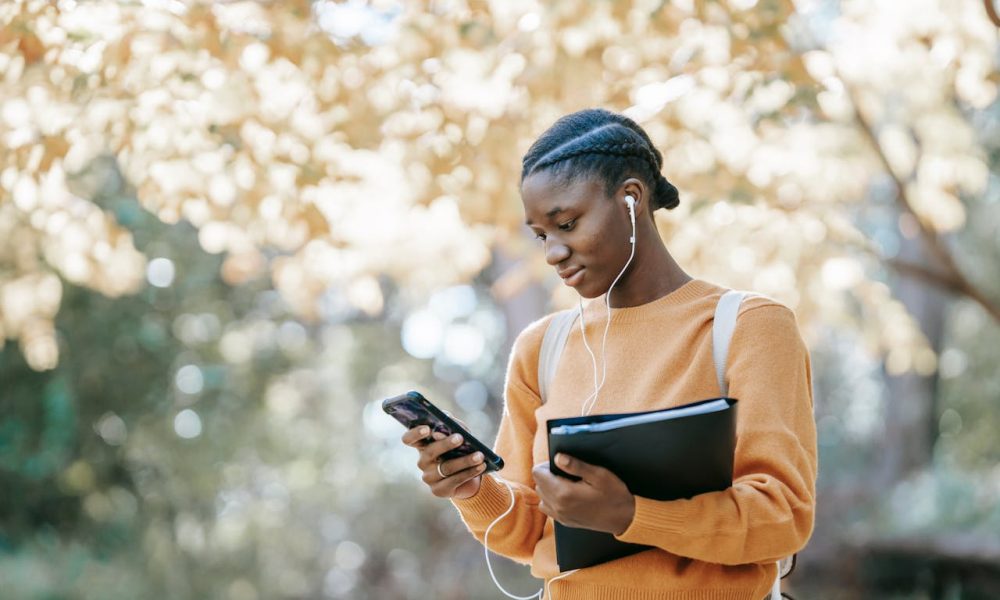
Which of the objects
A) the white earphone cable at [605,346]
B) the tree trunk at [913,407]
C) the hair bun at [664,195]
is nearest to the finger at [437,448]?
the white earphone cable at [605,346]

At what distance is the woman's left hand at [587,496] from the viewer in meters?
1.80

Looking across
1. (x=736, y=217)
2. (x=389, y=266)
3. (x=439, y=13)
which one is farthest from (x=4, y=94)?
(x=736, y=217)

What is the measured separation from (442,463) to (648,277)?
54 cm

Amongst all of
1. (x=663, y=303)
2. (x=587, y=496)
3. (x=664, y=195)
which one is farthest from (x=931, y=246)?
(x=587, y=496)

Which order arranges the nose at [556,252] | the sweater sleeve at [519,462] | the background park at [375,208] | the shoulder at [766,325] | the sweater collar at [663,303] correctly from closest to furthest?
the shoulder at [766,325], the nose at [556,252], the sweater collar at [663,303], the sweater sleeve at [519,462], the background park at [375,208]

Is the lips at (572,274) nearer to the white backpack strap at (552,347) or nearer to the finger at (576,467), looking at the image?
the white backpack strap at (552,347)

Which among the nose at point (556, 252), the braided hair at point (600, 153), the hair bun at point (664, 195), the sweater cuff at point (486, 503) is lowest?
the sweater cuff at point (486, 503)

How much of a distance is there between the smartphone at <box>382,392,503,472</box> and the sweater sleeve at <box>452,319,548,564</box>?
0.16 meters

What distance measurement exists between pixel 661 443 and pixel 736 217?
11.9 feet

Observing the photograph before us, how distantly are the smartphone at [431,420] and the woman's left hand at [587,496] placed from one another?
0.28 metres

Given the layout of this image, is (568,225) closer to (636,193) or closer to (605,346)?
(636,193)

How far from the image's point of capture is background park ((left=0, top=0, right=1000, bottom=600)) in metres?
4.21

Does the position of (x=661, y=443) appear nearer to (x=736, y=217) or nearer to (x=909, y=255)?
(x=736, y=217)

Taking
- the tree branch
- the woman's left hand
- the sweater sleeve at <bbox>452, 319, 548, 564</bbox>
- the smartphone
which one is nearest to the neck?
the sweater sleeve at <bbox>452, 319, 548, 564</bbox>
